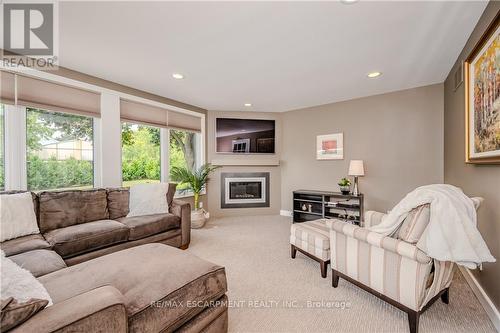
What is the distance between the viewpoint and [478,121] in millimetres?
1919

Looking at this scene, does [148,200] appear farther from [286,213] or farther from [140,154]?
[286,213]

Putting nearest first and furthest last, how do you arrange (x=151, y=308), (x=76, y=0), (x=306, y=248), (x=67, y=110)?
(x=151, y=308) → (x=76, y=0) → (x=306, y=248) → (x=67, y=110)

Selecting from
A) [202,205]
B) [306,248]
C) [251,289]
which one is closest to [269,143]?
[202,205]

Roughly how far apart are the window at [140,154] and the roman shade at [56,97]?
0.55 meters

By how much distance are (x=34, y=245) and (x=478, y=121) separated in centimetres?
396

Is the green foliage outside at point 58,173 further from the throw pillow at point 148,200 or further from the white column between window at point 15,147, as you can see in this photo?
the throw pillow at point 148,200

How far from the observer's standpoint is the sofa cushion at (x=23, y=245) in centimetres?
173

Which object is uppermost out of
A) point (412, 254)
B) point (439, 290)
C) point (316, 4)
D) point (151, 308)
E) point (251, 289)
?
point (316, 4)

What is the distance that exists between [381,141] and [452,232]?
2760 millimetres

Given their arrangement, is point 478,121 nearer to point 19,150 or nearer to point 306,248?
point 306,248

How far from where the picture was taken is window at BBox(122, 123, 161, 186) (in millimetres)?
3543

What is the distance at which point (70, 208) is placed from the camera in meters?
2.49

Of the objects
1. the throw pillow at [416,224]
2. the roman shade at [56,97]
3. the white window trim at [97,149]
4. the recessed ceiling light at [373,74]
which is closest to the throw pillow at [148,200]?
the white window trim at [97,149]

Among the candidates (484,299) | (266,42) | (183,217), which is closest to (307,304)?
(484,299)
